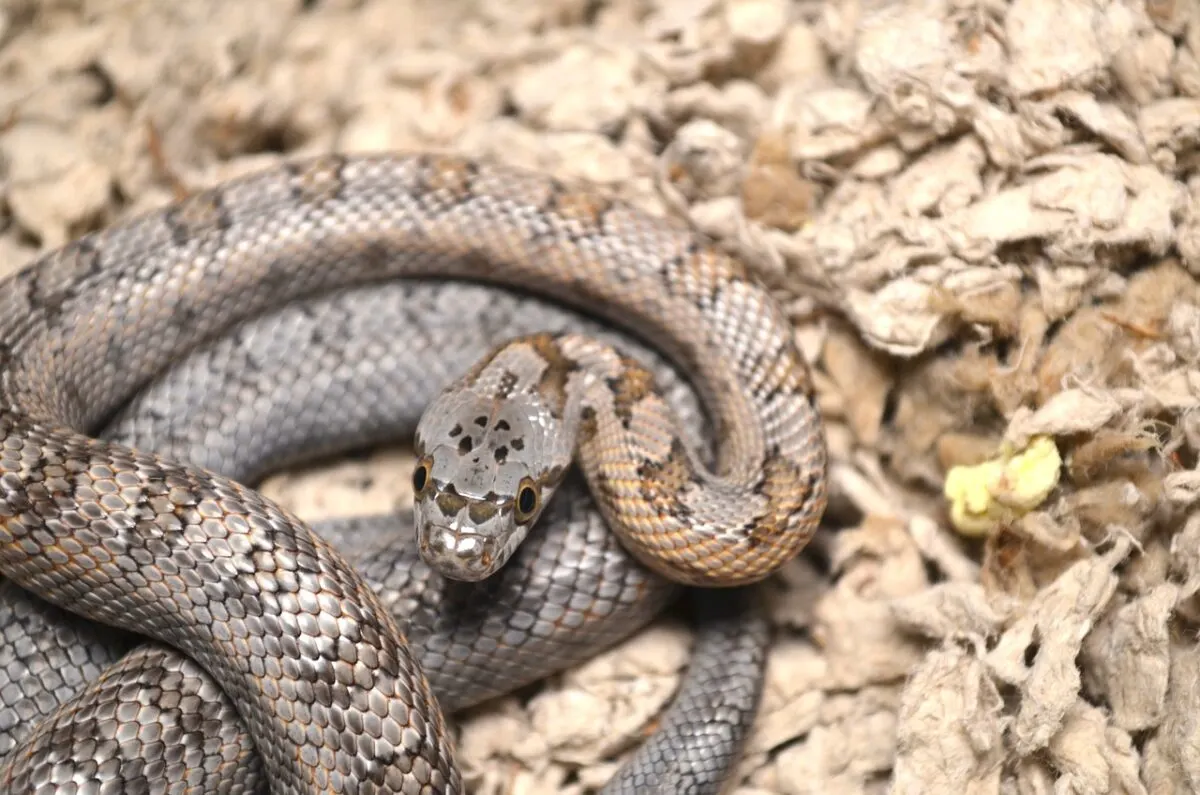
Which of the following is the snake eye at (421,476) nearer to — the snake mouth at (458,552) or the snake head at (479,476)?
the snake head at (479,476)

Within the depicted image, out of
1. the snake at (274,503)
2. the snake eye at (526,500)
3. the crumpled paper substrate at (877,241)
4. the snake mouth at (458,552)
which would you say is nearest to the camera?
the snake at (274,503)

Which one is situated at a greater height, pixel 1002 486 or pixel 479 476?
pixel 479 476

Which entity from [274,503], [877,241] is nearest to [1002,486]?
[877,241]

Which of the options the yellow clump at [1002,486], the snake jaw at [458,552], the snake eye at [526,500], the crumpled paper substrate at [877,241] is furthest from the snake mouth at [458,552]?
the yellow clump at [1002,486]

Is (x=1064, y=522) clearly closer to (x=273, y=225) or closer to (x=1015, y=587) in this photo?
(x=1015, y=587)

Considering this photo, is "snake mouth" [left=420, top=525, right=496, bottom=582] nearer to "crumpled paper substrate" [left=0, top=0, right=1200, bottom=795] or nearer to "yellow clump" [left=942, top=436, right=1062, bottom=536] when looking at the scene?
"crumpled paper substrate" [left=0, top=0, right=1200, bottom=795]

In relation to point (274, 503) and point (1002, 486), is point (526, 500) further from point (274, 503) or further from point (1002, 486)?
point (1002, 486)

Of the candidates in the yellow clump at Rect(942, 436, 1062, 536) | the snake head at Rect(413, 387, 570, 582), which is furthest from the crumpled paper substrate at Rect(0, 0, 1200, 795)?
the snake head at Rect(413, 387, 570, 582)
